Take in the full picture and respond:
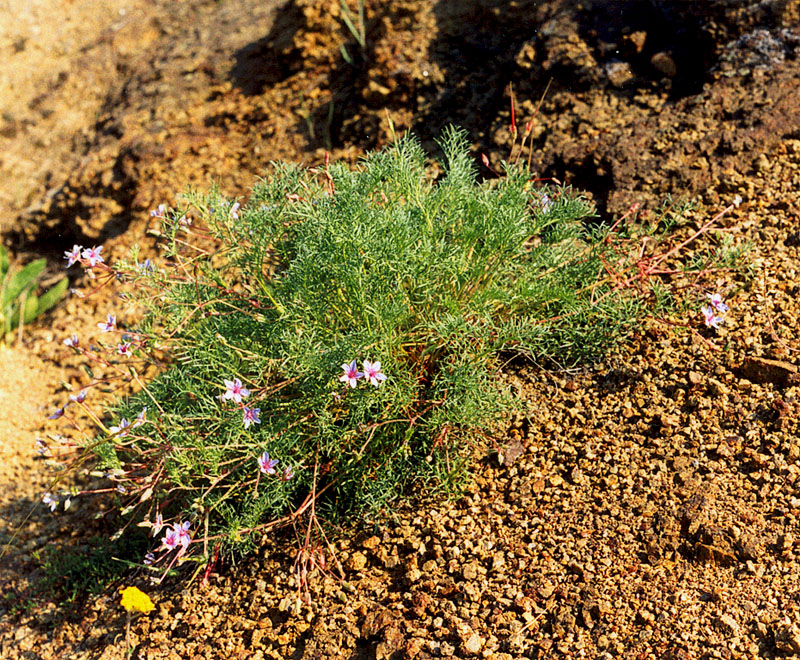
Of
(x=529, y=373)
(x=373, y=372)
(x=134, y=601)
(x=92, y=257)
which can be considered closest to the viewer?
(x=373, y=372)

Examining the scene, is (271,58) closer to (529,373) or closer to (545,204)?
(545,204)

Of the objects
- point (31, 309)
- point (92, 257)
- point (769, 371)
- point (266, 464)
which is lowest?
point (31, 309)

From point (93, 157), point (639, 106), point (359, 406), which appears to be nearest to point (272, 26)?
point (93, 157)

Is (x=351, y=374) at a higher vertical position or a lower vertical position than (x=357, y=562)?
higher

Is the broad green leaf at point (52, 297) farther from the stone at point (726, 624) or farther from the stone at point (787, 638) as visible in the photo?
the stone at point (787, 638)

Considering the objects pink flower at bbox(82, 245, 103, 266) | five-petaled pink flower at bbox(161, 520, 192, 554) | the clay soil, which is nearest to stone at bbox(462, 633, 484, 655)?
the clay soil

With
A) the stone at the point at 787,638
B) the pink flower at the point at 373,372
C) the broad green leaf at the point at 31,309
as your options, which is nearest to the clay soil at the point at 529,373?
the stone at the point at 787,638

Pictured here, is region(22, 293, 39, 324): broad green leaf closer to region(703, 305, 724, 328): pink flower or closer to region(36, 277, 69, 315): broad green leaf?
region(36, 277, 69, 315): broad green leaf

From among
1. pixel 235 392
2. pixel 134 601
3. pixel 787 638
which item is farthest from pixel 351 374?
pixel 787 638
